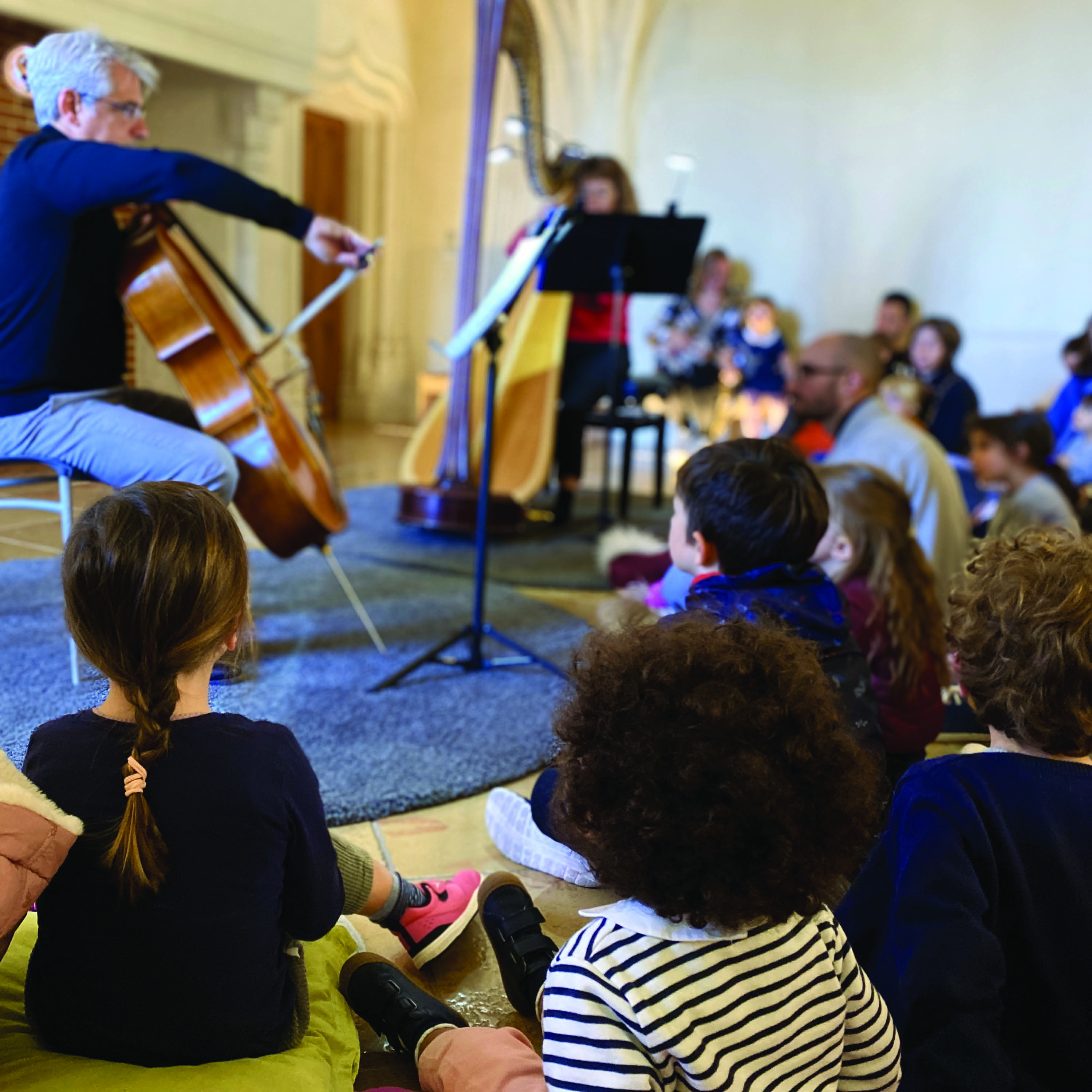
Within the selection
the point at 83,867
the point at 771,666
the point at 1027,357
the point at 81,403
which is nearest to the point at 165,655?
the point at 83,867

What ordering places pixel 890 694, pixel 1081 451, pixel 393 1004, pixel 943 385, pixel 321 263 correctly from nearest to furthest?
pixel 393 1004, pixel 890 694, pixel 1081 451, pixel 943 385, pixel 321 263

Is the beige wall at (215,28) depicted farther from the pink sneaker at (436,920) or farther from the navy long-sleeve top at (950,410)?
the pink sneaker at (436,920)

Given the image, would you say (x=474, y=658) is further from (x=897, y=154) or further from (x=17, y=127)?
(x=897, y=154)

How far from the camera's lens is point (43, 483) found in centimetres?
191

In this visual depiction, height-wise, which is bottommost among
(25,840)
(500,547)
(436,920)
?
(500,547)

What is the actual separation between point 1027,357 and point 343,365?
475 cm

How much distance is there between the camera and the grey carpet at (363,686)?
147 cm

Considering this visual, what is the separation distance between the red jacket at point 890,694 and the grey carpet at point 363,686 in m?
0.62

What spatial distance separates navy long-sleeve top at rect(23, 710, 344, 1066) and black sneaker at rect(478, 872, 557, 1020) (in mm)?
413

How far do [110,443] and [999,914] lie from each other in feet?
5.53

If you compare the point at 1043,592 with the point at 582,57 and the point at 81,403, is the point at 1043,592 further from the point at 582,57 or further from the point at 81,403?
the point at 582,57

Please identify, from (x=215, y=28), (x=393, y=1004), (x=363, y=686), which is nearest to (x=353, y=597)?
(x=363, y=686)

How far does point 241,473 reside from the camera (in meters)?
2.21

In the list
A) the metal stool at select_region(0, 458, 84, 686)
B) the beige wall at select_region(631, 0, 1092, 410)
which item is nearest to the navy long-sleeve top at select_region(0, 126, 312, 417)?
the metal stool at select_region(0, 458, 84, 686)
